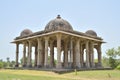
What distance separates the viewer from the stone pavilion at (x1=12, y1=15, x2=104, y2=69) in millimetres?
39750

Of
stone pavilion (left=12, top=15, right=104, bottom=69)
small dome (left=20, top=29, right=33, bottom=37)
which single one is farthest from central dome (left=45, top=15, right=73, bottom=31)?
small dome (left=20, top=29, right=33, bottom=37)

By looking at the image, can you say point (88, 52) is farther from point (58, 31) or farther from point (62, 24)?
point (58, 31)

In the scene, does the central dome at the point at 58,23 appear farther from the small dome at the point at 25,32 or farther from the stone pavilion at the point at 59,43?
the small dome at the point at 25,32

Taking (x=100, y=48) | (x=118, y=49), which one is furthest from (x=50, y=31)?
(x=118, y=49)

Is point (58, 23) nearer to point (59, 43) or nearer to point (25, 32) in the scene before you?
point (59, 43)

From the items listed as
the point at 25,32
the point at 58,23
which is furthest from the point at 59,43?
the point at 25,32

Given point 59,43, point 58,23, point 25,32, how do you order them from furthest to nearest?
point 25,32 < point 58,23 < point 59,43

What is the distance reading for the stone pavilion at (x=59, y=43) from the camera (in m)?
39.8

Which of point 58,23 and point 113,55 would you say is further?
point 113,55

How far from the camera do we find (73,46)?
45.0 meters

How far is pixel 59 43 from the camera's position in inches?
1531

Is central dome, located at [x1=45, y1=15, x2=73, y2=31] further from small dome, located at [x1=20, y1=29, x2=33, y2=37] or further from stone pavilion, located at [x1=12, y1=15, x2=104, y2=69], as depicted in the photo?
small dome, located at [x1=20, y1=29, x2=33, y2=37]

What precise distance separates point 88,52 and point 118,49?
2027cm

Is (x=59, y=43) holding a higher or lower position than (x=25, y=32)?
lower
